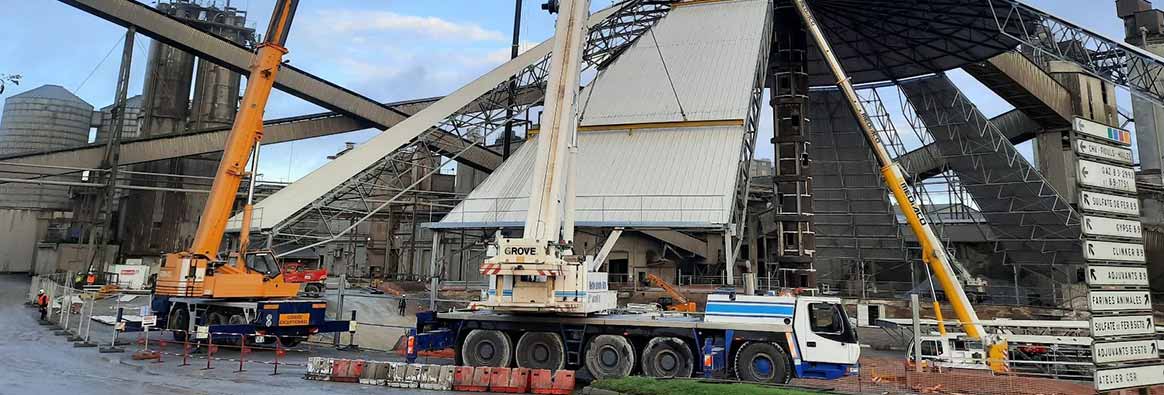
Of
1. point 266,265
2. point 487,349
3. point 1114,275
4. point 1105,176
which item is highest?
point 1105,176

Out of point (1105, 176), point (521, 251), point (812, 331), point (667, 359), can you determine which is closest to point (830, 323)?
point (812, 331)

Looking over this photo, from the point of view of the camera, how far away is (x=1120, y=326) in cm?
927

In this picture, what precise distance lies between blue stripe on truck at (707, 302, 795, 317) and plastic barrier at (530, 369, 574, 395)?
3.56 m

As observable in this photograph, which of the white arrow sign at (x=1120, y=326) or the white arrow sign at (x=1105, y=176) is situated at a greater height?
the white arrow sign at (x=1105, y=176)

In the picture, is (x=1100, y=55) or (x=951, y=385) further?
(x=1100, y=55)

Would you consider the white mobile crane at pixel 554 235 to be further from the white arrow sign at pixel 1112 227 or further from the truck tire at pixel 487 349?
the white arrow sign at pixel 1112 227

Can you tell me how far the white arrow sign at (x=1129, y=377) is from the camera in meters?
9.00

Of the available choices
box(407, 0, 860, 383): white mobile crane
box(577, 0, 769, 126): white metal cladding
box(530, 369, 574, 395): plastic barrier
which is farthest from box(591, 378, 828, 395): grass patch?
box(577, 0, 769, 126): white metal cladding

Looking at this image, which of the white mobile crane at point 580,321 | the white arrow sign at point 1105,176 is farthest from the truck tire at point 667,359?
the white arrow sign at point 1105,176

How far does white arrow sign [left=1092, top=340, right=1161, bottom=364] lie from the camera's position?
354 inches

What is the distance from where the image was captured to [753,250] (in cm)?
4153

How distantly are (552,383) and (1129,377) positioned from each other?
9.43 meters

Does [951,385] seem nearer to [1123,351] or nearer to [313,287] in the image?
[1123,351]

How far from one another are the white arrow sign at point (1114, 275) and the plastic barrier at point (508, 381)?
31.7ft
